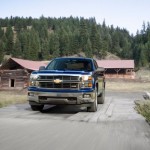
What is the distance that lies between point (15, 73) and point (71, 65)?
1493 inches

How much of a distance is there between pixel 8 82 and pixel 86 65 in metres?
39.0

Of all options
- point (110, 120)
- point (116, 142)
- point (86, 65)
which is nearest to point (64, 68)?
point (86, 65)

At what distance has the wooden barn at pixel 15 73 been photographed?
48844mm

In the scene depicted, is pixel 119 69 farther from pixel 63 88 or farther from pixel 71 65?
pixel 63 88

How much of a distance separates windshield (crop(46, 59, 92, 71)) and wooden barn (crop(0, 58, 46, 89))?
3580 cm

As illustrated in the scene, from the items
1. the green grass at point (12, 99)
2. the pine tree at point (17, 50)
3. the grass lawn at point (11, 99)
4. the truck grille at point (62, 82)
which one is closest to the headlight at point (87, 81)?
the truck grille at point (62, 82)

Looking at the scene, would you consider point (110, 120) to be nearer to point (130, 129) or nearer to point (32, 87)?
point (130, 129)

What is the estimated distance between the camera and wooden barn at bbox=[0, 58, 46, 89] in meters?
48.8

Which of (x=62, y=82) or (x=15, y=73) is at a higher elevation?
(x=15, y=73)

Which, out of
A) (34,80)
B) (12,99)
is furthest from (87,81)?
A: (12,99)

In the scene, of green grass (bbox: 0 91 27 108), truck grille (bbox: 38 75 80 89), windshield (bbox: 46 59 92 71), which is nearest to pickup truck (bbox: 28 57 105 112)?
truck grille (bbox: 38 75 80 89)

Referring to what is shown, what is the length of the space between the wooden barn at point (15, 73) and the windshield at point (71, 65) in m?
35.8

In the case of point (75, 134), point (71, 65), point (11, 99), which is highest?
point (71, 65)

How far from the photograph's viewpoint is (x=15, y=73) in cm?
4972
